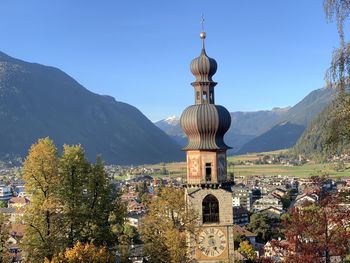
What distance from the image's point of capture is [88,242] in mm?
29750

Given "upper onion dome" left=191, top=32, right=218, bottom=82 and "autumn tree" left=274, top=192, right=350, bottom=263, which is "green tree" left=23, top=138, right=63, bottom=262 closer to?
"upper onion dome" left=191, top=32, right=218, bottom=82

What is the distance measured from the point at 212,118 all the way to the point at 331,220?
12.6 metres

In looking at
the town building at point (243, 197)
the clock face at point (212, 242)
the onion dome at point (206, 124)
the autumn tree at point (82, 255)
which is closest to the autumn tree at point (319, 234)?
the autumn tree at point (82, 255)

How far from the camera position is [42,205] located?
27266 mm

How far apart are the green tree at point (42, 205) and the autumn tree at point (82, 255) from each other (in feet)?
3.97

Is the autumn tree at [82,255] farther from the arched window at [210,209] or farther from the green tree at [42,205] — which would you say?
the arched window at [210,209]

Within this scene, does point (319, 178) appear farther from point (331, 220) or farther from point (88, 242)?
point (88, 242)

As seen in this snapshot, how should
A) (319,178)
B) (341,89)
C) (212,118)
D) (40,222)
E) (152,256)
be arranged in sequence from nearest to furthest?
(341,89) < (319,178) < (40,222) < (152,256) < (212,118)

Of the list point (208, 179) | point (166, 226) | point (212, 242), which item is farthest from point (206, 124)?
point (212, 242)

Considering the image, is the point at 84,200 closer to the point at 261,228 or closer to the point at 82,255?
the point at 82,255

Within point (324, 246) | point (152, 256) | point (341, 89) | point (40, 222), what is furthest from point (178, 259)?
point (341, 89)

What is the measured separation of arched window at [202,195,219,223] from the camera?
32.3 meters

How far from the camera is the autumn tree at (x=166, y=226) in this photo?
28.7m

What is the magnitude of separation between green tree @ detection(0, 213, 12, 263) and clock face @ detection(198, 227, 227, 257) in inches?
459
